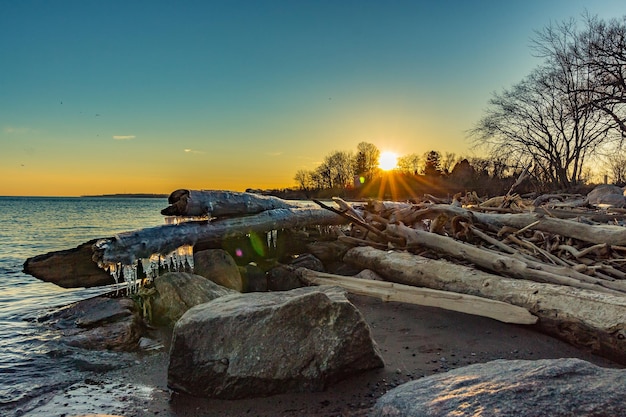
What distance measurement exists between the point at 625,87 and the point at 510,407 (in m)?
22.1

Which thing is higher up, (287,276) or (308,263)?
(308,263)

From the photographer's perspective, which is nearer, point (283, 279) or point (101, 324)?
point (101, 324)

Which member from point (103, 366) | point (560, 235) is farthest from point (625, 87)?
point (103, 366)

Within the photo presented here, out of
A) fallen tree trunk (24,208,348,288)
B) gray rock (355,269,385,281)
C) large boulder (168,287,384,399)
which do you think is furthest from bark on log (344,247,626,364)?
fallen tree trunk (24,208,348,288)

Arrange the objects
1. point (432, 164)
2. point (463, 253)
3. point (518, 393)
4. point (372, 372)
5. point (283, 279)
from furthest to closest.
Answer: point (432, 164) → point (283, 279) → point (463, 253) → point (372, 372) → point (518, 393)

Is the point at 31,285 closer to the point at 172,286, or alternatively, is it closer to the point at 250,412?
the point at 172,286

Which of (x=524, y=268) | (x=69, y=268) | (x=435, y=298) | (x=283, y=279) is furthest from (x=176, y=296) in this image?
(x=524, y=268)

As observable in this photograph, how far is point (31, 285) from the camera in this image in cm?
955

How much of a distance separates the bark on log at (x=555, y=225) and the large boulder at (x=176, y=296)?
5.49 meters

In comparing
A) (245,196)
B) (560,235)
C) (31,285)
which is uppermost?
(245,196)

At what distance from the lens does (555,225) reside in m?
7.53

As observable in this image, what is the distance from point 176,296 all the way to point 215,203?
2.11m

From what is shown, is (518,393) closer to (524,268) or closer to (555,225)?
(524,268)

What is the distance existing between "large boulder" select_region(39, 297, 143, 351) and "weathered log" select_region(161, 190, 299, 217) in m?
1.67
